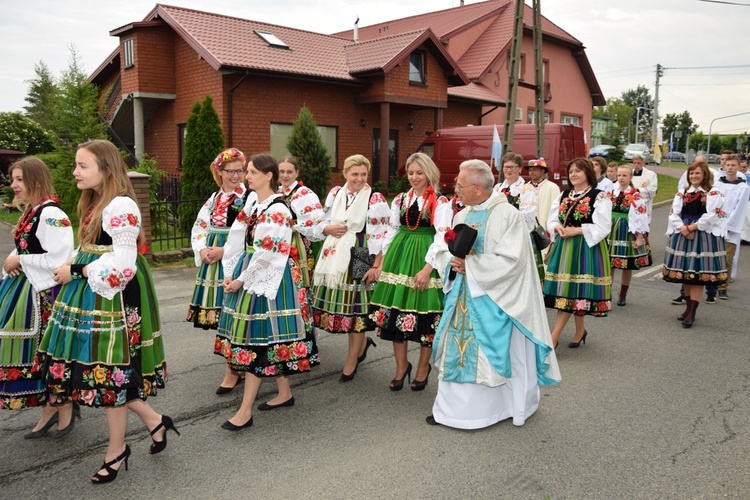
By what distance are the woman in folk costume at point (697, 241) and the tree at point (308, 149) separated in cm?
1064

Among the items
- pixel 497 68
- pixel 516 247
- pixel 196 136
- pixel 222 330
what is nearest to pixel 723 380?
pixel 516 247

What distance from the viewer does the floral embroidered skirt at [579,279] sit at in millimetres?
6328

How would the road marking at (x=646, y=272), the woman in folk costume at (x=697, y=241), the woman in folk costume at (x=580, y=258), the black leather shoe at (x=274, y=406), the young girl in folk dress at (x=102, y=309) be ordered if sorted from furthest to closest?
the road marking at (x=646, y=272) < the woman in folk costume at (x=697, y=241) < the woman in folk costume at (x=580, y=258) < the black leather shoe at (x=274, y=406) < the young girl in folk dress at (x=102, y=309)

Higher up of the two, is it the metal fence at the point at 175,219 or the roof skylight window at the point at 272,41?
the roof skylight window at the point at 272,41

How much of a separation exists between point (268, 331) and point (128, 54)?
18553 mm

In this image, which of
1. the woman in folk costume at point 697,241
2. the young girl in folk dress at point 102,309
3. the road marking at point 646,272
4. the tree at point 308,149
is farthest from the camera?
the tree at point 308,149

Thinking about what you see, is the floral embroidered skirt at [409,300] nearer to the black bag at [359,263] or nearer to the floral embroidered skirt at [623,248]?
the black bag at [359,263]

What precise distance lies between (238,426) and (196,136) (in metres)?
11.3

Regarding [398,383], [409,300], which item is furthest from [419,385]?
[409,300]

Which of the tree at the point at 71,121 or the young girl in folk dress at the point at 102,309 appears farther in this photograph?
the tree at the point at 71,121

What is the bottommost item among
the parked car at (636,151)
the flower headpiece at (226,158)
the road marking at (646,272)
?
the road marking at (646,272)

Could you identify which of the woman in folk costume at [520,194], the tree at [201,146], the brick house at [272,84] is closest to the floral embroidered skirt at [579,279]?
the woman in folk costume at [520,194]

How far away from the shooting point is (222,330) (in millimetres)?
4613

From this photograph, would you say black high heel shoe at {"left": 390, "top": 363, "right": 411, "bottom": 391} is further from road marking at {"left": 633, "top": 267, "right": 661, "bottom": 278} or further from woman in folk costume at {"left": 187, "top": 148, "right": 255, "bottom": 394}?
road marking at {"left": 633, "top": 267, "right": 661, "bottom": 278}
